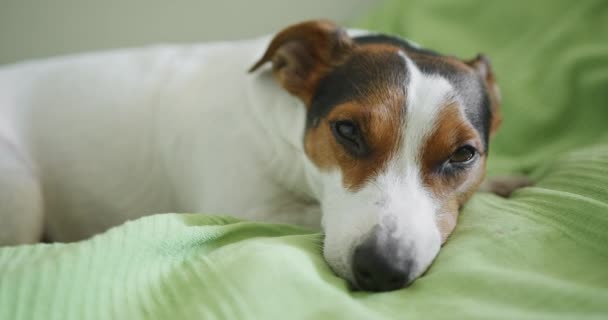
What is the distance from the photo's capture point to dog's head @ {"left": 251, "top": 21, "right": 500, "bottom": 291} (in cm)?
103

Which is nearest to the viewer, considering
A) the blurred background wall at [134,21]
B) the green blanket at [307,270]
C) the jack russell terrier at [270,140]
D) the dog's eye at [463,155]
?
the green blanket at [307,270]

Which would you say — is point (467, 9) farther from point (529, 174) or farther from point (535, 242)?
point (535, 242)

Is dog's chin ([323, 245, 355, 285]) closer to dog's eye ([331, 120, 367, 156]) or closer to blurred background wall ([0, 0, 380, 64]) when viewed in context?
dog's eye ([331, 120, 367, 156])

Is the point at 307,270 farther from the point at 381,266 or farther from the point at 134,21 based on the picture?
the point at 134,21

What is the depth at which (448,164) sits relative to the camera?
1268mm

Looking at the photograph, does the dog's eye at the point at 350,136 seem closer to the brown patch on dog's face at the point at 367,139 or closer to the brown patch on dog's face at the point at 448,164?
the brown patch on dog's face at the point at 367,139

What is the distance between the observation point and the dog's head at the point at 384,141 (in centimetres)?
103

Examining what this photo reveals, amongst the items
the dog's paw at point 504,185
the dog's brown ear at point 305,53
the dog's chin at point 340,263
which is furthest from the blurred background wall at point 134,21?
the dog's chin at point 340,263

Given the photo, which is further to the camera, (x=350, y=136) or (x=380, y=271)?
(x=350, y=136)

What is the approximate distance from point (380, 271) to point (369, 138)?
36cm

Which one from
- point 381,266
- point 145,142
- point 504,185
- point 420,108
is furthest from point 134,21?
point 381,266

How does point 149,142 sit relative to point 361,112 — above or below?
below

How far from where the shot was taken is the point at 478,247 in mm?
1026

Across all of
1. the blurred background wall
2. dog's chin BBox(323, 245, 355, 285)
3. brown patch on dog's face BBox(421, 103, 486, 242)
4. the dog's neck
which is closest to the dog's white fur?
the dog's neck
